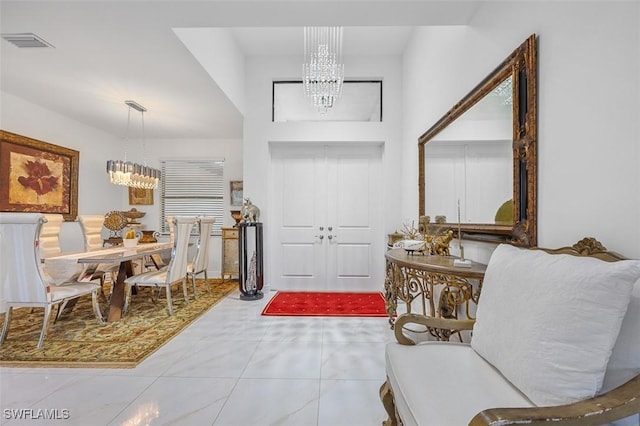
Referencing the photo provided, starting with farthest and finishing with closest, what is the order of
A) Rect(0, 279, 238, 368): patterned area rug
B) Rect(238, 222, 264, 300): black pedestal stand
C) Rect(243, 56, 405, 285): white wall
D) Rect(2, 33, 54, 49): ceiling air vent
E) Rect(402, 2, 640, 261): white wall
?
Rect(243, 56, 405, 285): white wall
Rect(238, 222, 264, 300): black pedestal stand
Rect(2, 33, 54, 49): ceiling air vent
Rect(0, 279, 238, 368): patterned area rug
Rect(402, 2, 640, 261): white wall

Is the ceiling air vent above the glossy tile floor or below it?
above

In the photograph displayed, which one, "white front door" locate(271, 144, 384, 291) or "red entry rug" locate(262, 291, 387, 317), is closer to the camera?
"red entry rug" locate(262, 291, 387, 317)

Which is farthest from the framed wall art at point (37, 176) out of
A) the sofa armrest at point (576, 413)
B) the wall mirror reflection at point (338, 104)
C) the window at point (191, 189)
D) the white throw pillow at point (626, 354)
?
the white throw pillow at point (626, 354)

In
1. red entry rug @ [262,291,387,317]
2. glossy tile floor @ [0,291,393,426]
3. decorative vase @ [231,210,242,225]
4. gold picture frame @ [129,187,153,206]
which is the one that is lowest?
red entry rug @ [262,291,387,317]

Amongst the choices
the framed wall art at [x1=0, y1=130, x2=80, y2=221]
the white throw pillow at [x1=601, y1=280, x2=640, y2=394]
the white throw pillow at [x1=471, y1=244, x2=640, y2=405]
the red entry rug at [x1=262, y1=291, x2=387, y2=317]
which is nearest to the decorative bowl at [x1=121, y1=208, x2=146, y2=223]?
the framed wall art at [x1=0, y1=130, x2=80, y2=221]

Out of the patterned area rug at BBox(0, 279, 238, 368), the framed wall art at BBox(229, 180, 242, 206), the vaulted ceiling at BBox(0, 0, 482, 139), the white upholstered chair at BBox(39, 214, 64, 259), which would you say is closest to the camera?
the vaulted ceiling at BBox(0, 0, 482, 139)

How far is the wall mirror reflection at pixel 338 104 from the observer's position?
4.53 m

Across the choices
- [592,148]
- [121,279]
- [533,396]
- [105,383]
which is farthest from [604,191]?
[121,279]

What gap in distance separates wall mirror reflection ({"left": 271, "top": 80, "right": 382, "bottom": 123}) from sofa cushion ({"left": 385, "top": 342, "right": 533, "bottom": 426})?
377cm

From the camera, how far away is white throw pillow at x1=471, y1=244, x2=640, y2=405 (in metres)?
0.86

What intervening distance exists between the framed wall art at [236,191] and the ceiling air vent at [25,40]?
3.22 m

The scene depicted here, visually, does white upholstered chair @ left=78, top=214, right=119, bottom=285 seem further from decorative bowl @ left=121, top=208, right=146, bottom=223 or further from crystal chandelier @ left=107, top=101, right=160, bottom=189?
decorative bowl @ left=121, top=208, right=146, bottom=223

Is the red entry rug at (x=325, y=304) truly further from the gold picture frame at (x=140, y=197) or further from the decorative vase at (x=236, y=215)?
the gold picture frame at (x=140, y=197)

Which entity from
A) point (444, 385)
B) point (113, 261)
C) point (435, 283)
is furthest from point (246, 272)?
point (444, 385)
